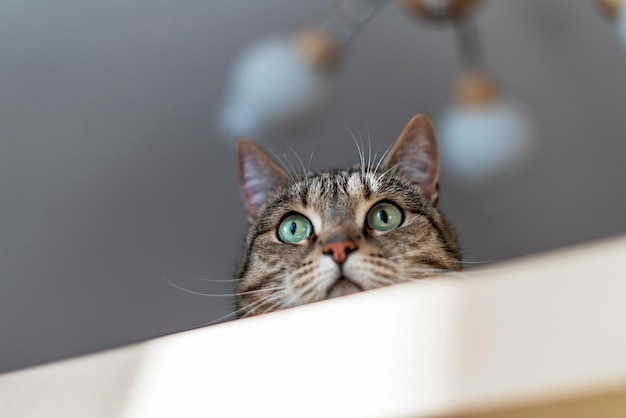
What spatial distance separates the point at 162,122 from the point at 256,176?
30.1 inches

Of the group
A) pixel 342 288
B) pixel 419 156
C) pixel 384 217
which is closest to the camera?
pixel 342 288

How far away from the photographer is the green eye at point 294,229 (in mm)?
1106

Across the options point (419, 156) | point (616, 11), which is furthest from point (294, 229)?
point (616, 11)

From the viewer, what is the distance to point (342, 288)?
92 cm

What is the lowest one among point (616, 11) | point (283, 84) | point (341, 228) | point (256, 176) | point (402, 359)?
point (402, 359)

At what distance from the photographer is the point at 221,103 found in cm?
198

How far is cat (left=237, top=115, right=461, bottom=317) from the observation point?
93 cm

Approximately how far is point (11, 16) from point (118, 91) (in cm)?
34

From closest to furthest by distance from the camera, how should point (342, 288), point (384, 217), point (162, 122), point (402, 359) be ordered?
point (402, 359) → point (342, 288) → point (384, 217) → point (162, 122)

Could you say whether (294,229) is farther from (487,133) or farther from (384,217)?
(487,133)

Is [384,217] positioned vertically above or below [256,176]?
below

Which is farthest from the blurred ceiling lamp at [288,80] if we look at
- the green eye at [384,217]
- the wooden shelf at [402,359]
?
the wooden shelf at [402,359]

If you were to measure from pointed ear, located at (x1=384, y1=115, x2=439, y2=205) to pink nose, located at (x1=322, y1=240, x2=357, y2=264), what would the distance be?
33 centimetres

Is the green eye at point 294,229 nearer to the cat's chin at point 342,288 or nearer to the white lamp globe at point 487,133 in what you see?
the cat's chin at point 342,288
